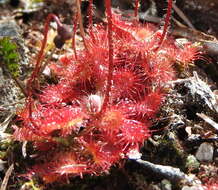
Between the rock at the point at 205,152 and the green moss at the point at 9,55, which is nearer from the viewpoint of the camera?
the rock at the point at 205,152

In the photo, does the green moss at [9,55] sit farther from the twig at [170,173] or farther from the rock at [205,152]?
the rock at [205,152]

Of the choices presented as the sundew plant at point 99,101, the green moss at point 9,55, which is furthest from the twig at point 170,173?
the green moss at point 9,55

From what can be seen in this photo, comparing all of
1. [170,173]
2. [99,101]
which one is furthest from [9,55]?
[170,173]

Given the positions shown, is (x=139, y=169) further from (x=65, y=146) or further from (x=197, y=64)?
(x=197, y=64)

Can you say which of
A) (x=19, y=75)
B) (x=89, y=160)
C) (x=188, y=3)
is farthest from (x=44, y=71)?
(x=188, y=3)

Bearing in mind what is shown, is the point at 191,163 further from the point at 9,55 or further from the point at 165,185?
the point at 9,55

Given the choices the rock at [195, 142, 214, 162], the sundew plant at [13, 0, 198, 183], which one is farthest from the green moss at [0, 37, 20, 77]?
the rock at [195, 142, 214, 162]

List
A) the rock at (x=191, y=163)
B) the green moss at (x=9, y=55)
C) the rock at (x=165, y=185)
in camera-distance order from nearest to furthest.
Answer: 1. the rock at (x=165, y=185)
2. the rock at (x=191, y=163)
3. the green moss at (x=9, y=55)
